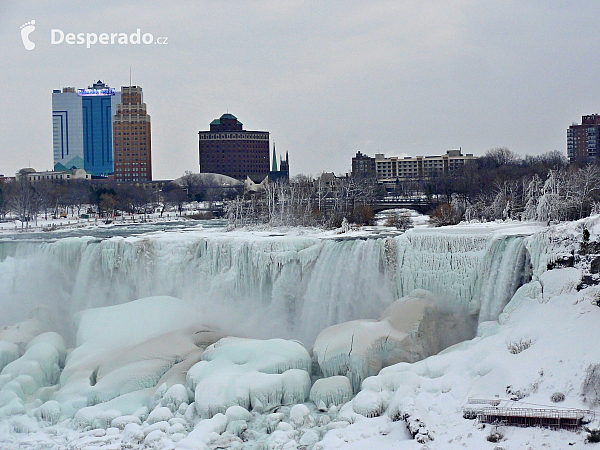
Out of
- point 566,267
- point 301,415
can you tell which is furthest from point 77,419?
point 566,267

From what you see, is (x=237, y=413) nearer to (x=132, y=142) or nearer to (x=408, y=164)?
(x=408, y=164)

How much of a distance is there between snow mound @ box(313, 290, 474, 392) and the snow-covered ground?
0.16 feet

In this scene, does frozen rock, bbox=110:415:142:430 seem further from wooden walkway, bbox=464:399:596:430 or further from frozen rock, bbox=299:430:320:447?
wooden walkway, bbox=464:399:596:430

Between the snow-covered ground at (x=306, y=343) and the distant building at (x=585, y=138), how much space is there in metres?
75.5

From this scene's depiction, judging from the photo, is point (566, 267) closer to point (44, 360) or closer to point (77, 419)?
point (77, 419)

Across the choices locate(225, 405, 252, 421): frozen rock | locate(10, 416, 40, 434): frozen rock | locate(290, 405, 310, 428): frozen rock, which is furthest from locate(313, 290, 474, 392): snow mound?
locate(10, 416, 40, 434): frozen rock

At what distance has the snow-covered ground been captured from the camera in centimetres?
1606

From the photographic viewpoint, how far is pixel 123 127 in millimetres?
133625

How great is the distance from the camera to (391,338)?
19250mm

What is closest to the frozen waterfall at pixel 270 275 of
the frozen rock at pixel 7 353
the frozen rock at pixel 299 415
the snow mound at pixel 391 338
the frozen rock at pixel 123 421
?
the snow mound at pixel 391 338

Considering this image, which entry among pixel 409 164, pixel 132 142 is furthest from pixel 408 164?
pixel 132 142

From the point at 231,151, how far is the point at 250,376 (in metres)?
131

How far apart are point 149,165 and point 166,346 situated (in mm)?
117476

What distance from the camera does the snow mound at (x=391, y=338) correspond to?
18.7 m
